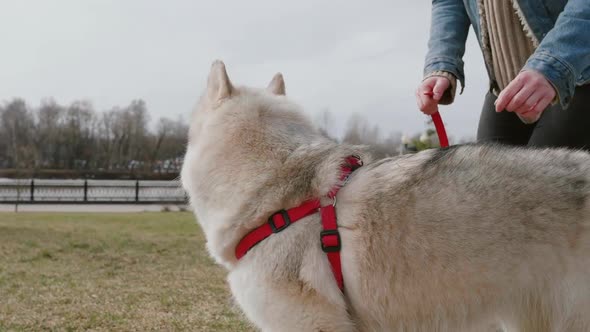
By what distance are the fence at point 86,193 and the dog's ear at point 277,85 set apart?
26897mm

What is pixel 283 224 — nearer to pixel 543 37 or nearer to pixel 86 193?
pixel 543 37

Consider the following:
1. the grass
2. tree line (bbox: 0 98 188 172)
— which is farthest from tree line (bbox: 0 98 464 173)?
the grass

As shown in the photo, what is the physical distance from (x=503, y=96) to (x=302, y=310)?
111 centimetres

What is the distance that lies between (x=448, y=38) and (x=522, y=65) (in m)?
0.42

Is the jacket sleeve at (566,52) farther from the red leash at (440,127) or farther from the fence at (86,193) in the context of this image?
the fence at (86,193)

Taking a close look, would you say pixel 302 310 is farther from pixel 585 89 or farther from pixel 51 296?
pixel 51 296

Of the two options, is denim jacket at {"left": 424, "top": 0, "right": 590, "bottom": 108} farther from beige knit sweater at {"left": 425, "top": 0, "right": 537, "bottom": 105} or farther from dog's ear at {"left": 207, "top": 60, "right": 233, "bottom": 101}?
dog's ear at {"left": 207, "top": 60, "right": 233, "bottom": 101}

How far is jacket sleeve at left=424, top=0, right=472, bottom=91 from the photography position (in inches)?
105

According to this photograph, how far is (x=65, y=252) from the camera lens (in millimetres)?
9492

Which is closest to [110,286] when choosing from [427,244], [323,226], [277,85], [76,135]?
[277,85]

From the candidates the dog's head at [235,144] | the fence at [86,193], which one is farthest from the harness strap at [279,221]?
the fence at [86,193]

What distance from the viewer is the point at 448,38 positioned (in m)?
2.73

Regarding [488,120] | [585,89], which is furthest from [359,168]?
[585,89]

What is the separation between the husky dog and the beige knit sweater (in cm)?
50
